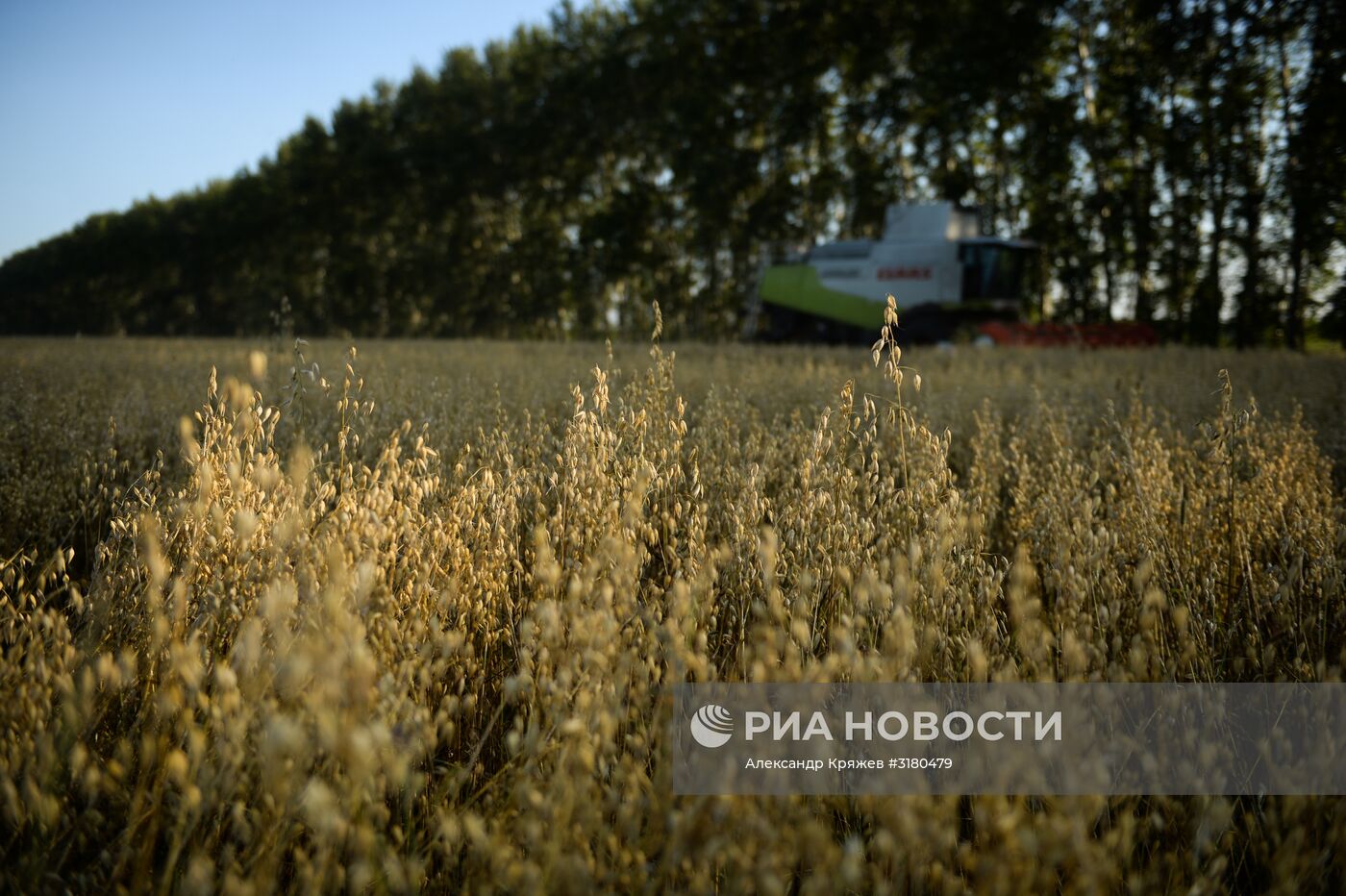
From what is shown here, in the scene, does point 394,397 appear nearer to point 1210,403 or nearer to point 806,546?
point 806,546

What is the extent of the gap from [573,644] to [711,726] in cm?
33

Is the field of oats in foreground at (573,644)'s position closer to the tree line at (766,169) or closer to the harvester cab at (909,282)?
the tree line at (766,169)

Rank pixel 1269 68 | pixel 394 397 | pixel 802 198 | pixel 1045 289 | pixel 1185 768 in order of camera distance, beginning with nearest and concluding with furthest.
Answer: pixel 1185 768, pixel 394 397, pixel 1269 68, pixel 1045 289, pixel 802 198

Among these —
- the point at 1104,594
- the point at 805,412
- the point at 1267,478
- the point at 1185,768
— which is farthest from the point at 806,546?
the point at 805,412

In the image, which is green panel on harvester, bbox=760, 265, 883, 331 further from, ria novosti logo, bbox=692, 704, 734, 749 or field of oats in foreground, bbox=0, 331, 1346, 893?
ria novosti logo, bbox=692, 704, 734, 749

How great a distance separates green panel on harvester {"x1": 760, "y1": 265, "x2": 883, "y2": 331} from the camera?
19.1 m

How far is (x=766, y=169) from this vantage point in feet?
97.9

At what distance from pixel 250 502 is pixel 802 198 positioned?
94.2ft

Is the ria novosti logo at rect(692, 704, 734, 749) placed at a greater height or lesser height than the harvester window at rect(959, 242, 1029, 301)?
lesser

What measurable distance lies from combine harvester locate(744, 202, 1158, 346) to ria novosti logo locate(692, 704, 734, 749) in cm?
1492

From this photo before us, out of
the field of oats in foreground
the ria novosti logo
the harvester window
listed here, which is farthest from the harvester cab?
the ria novosti logo

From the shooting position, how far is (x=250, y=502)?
6.22ft

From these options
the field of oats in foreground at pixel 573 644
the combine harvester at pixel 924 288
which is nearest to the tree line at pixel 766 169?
the combine harvester at pixel 924 288

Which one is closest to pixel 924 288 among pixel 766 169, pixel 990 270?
pixel 990 270
